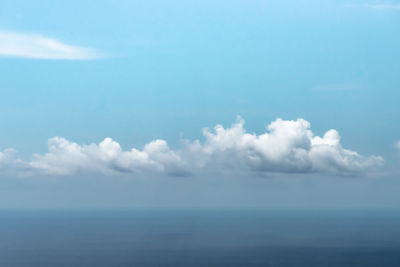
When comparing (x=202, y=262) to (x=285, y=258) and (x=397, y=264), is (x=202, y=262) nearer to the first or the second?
(x=285, y=258)

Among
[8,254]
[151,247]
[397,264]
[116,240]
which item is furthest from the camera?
[116,240]

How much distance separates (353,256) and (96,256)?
2632 inches

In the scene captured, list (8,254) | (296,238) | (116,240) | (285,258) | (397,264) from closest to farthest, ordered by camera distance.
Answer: (397,264) < (285,258) < (8,254) < (116,240) < (296,238)

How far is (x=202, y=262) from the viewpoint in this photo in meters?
98.2

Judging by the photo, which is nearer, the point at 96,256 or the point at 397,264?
the point at 397,264

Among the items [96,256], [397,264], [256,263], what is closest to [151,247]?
[96,256]

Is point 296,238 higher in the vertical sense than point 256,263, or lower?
higher

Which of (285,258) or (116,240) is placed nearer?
(285,258)

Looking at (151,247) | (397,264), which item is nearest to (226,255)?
(151,247)

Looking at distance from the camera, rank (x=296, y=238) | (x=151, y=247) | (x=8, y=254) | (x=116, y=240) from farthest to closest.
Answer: (x=296, y=238) → (x=116, y=240) → (x=151, y=247) → (x=8, y=254)

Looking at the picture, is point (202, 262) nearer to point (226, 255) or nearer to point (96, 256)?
point (226, 255)

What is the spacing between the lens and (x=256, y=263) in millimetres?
97562

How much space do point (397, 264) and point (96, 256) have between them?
7428 cm

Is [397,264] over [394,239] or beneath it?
beneath
